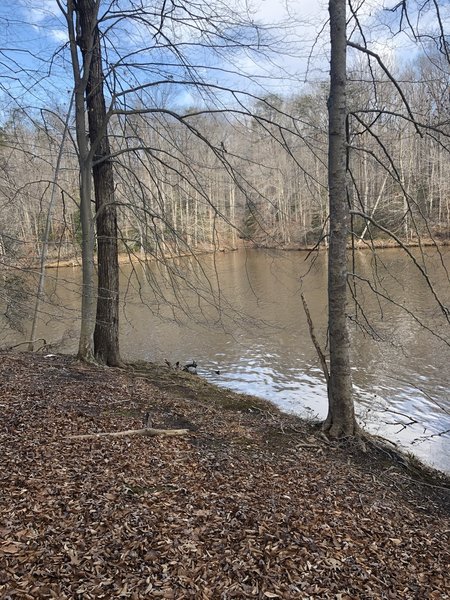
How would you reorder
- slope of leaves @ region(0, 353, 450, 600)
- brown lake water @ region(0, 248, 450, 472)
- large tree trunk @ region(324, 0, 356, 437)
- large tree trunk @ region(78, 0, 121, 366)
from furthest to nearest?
large tree trunk @ region(78, 0, 121, 366) < brown lake water @ region(0, 248, 450, 472) < large tree trunk @ region(324, 0, 356, 437) < slope of leaves @ region(0, 353, 450, 600)

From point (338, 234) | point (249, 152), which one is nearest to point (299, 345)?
point (249, 152)

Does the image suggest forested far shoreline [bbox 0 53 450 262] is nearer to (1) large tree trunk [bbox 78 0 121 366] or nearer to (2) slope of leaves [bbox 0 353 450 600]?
(1) large tree trunk [bbox 78 0 121 366]

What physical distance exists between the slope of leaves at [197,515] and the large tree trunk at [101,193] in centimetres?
252

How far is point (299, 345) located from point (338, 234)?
6.66 m

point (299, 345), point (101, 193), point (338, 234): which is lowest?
point (299, 345)

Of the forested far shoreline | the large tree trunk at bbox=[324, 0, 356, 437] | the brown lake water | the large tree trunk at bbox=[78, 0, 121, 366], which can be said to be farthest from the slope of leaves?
the large tree trunk at bbox=[78, 0, 121, 366]

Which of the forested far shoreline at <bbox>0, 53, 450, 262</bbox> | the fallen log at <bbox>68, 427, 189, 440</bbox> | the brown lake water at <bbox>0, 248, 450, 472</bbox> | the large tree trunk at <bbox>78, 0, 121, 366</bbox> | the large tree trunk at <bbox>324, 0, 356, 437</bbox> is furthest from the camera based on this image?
the large tree trunk at <bbox>78, 0, 121, 366</bbox>

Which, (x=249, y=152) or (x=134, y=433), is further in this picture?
(x=249, y=152)

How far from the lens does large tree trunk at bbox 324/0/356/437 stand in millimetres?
4348

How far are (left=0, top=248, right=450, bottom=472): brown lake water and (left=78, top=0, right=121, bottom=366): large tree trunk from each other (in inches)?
15.5

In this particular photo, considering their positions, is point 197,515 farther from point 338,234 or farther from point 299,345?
point 299,345

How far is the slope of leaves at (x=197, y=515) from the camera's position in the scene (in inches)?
87.0

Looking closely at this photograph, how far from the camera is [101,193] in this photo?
6754 millimetres

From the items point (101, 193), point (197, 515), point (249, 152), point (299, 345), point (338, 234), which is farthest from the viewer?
point (299, 345)
